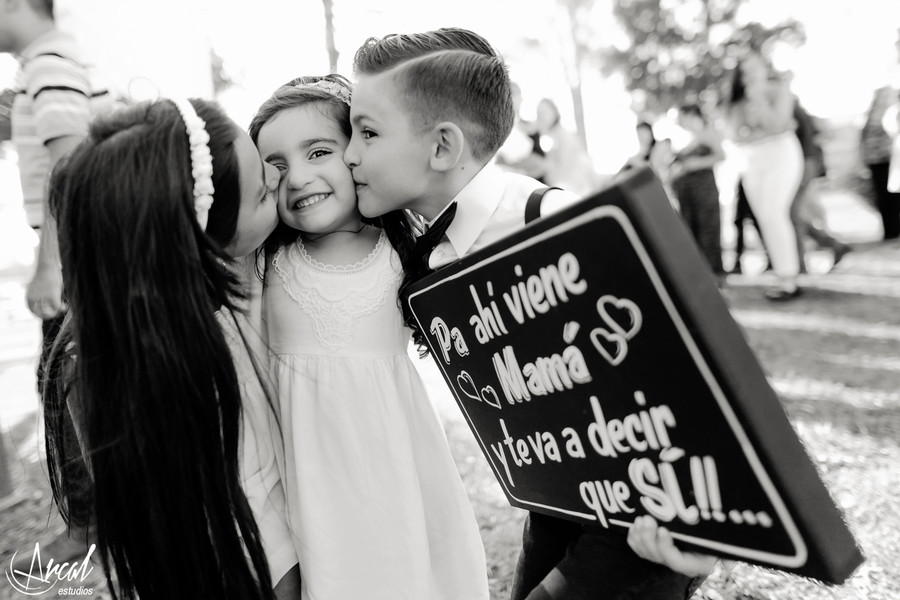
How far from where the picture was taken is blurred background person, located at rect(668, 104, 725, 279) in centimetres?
694

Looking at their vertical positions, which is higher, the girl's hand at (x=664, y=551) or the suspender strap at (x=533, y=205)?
the suspender strap at (x=533, y=205)

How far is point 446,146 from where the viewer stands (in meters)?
1.45

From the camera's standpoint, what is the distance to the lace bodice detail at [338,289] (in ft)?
4.73

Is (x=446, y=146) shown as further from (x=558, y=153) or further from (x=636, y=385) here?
(x=558, y=153)

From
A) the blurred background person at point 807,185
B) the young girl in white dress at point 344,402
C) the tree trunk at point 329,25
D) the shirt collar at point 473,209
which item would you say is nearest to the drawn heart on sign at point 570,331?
the shirt collar at point 473,209

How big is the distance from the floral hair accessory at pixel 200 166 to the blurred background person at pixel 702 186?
6513 millimetres

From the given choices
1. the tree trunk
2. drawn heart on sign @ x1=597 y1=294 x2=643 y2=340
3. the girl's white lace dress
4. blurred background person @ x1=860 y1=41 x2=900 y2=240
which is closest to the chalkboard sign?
drawn heart on sign @ x1=597 y1=294 x2=643 y2=340

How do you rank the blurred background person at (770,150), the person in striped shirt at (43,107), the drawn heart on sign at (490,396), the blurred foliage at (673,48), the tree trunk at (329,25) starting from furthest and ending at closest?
1. the blurred foliage at (673,48)
2. the tree trunk at (329,25)
3. the blurred background person at (770,150)
4. the person in striped shirt at (43,107)
5. the drawn heart on sign at (490,396)

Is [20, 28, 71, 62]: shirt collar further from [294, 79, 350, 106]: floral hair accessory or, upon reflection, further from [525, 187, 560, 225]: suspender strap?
[525, 187, 560, 225]: suspender strap

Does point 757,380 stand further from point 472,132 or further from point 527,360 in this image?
point 472,132

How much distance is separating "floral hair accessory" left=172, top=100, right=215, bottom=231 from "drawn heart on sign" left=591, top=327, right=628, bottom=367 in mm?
757

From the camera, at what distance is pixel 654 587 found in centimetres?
114

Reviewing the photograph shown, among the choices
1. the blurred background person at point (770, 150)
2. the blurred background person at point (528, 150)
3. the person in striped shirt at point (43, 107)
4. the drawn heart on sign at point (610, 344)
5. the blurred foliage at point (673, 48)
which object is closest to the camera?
the drawn heart on sign at point (610, 344)

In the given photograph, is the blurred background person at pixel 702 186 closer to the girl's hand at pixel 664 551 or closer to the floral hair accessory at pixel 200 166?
the girl's hand at pixel 664 551
